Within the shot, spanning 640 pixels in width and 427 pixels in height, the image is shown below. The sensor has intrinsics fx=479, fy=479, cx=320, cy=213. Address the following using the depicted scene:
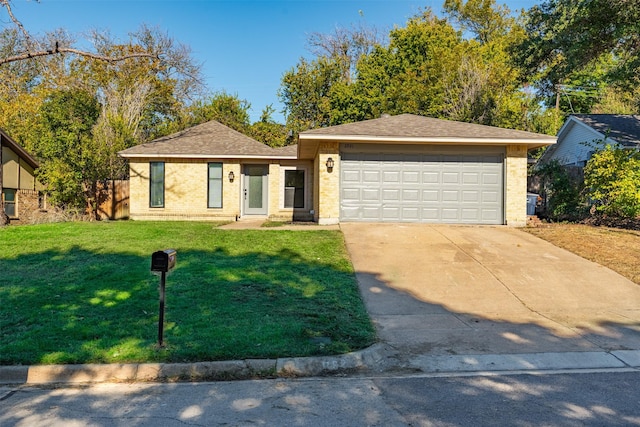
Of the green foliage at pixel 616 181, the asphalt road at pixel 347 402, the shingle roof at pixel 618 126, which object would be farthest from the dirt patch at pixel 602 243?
the shingle roof at pixel 618 126

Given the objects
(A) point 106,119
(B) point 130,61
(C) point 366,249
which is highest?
(B) point 130,61

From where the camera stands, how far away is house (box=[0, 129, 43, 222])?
2041 cm

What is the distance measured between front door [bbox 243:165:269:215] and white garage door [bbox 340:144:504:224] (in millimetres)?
5799

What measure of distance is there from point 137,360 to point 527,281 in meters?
7.18

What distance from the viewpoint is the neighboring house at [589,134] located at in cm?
2299

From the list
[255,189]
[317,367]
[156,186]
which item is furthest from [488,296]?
[156,186]

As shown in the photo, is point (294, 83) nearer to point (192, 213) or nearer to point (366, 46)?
point (366, 46)

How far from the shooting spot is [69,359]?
5109mm

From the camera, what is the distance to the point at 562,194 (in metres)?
17.6

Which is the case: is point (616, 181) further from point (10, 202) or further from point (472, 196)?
point (10, 202)

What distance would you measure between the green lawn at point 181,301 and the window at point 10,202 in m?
10.5

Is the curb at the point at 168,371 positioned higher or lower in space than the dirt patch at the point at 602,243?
lower

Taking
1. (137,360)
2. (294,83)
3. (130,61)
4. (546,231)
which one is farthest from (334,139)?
(294,83)

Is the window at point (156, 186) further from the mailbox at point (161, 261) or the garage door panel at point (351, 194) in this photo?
the mailbox at point (161, 261)
